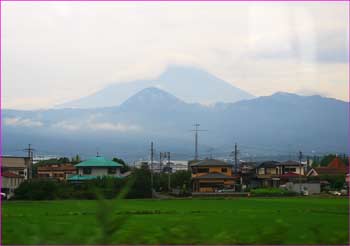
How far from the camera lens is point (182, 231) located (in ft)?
26.9

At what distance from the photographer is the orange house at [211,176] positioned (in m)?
49.6

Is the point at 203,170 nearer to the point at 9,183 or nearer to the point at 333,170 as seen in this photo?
the point at 333,170

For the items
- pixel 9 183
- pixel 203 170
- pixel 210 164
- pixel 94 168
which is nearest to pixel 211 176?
pixel 203 170

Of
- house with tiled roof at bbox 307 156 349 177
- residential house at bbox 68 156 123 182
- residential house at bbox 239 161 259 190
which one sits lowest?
residential house at bbox 239 161 259 190

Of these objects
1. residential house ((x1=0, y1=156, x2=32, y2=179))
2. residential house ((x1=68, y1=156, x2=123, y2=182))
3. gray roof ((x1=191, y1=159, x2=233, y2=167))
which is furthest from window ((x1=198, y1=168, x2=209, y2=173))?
residential house ((x1=68, y1=156, x2=123, y2=182))

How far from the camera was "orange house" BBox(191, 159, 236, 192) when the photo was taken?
163 feet

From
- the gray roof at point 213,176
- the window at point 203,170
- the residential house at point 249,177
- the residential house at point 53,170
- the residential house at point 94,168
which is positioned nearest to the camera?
the residential house at point 94,168

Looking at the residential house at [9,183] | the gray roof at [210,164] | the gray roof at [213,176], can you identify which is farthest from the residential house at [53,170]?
the gray roof at [210,164]

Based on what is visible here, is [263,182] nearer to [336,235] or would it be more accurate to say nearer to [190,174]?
[190,174]

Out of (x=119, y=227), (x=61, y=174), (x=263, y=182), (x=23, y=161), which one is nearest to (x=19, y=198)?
(x=61, y=174)

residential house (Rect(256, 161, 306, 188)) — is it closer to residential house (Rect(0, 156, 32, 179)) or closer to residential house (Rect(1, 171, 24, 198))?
residential house (Rect(0, 156, 32, 179))

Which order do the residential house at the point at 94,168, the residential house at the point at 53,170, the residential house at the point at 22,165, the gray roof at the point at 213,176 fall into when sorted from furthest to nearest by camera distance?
the gray roof at the point at 213,176 < the residential house at the point at 53,170 < the residential house at the point at 22,165 < the residential house at the point at 94,168

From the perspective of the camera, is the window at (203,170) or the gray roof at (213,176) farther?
the window at (203,170)

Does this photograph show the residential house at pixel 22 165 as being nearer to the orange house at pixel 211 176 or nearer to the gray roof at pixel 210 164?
the orange house at pixel 211 176
